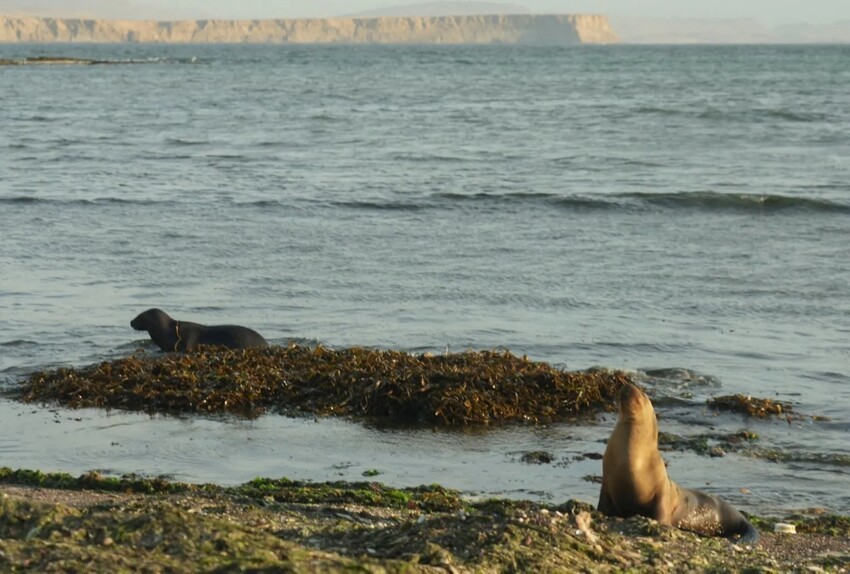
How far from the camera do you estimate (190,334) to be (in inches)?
473

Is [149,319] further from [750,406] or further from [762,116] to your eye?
[762,116]

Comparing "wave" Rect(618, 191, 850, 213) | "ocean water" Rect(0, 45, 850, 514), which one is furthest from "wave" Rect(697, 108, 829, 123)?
"wave" Rect(618, 191, 850, 213)

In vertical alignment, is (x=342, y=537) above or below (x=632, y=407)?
below

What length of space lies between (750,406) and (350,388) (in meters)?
2.93

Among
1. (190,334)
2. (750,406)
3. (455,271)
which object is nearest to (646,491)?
(750,406)

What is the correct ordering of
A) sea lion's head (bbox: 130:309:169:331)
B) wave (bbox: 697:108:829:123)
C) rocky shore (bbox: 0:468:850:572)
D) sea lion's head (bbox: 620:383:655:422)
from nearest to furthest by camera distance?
1. rocky shore (bbox: 0:468:850:572)
2. sea lion's head (bbox: 620:383:655:422)
3. sea lion's head (bbox: 130:309:169:331)
4. wave (bbox: 697:108:829:123)

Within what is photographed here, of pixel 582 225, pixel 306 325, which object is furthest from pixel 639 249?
pixel 306 325

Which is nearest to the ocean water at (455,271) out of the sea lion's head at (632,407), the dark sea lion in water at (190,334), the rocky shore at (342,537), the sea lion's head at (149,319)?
the sea lion's head at (149,319)

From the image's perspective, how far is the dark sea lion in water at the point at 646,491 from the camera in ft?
22.6

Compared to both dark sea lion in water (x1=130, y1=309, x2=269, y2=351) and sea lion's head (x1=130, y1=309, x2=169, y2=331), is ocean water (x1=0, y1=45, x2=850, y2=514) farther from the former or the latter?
dark sea lion in water (x1=130, y1=309, x2=269, y2=351)

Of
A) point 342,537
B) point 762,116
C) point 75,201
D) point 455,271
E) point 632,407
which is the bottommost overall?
point 75,201

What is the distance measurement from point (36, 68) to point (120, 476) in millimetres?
95095

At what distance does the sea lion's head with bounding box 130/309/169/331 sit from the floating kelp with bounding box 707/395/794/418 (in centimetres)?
490

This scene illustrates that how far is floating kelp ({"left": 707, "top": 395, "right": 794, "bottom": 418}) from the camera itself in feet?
33.1
